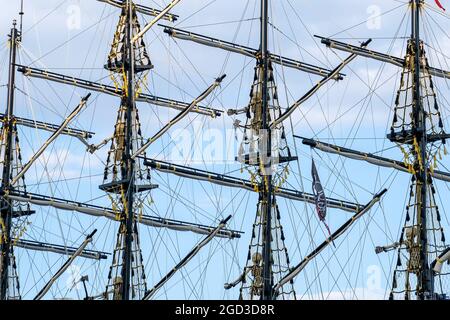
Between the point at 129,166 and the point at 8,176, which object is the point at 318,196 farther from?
the point at 8,176

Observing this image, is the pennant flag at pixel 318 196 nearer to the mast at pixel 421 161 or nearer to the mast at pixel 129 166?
the mast at pixel 421 161

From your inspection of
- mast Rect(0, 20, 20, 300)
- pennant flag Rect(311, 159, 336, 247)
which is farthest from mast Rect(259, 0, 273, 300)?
mast Rect(0, 20, 20, 300)

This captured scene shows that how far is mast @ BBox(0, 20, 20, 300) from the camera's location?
101 meters

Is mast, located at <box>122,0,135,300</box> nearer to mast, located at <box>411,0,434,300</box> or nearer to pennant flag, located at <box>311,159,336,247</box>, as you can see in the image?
pennant flag, located at <box>311,159,336,247</box>

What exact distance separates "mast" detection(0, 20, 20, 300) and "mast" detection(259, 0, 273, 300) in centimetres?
2105

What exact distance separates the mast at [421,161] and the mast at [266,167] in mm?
8680

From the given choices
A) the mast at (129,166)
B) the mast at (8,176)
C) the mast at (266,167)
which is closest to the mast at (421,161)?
the mast at (266,167)

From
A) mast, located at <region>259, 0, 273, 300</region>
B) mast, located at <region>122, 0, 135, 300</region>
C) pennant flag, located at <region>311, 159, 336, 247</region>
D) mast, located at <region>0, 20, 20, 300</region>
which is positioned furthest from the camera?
mast, located at <region>0, 20, 20, 300</region>

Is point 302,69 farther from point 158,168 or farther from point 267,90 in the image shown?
point 158,168

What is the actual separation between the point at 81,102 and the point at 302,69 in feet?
47.4

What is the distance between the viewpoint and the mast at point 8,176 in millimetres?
100688

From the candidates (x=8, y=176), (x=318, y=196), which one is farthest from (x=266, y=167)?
(x=8, y=176)
